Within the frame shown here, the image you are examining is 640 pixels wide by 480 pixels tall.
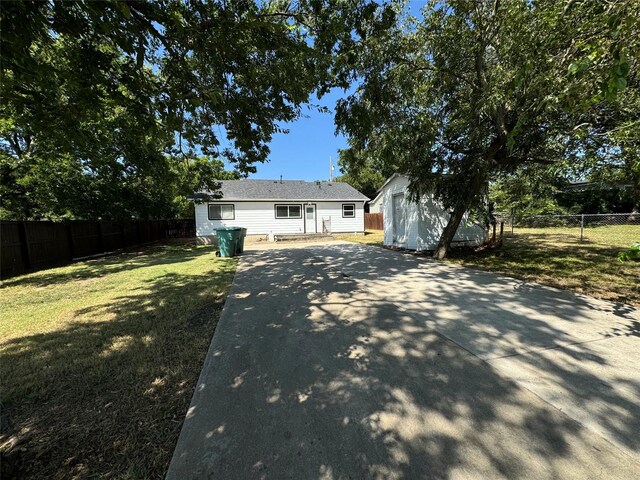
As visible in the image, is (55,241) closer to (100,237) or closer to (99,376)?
(100,237)

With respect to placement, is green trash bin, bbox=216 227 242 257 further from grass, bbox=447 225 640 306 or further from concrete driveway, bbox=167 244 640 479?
grass, bbox=447 225 640 306

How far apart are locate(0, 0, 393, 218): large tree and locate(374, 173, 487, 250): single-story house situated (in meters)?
6.36

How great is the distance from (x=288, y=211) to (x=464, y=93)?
1443cm

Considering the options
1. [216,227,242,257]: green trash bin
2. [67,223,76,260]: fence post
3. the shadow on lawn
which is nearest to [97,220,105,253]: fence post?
the shadow on lawn

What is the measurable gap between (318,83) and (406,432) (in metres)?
4.80

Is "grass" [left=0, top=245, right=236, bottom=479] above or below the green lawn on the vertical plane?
below

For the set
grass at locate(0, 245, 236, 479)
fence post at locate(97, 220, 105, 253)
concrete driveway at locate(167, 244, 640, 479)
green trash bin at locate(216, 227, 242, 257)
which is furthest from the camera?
fence post at locate(97, 220, 105, 253)

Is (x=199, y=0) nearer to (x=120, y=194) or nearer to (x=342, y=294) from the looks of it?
(x=342, y=294)

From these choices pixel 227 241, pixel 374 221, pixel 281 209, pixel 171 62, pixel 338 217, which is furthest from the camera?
pixel 374 221

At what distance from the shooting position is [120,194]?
13047mm

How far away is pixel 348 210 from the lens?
70.2 feet

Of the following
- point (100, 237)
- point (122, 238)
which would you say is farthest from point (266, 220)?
point (100, 237)

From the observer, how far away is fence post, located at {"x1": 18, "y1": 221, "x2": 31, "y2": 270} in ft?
27.9

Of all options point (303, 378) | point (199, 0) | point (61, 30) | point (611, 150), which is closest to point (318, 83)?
point (199, 0)
